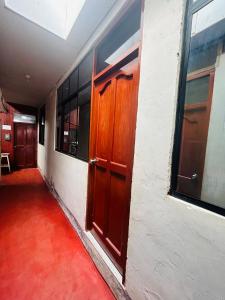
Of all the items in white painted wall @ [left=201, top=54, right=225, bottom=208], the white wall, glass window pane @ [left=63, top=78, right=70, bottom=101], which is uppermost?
glass window pane @ [left=63, top=78, right=70, bottom=101]

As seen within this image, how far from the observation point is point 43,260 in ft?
5.53

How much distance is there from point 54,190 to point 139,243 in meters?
2.90

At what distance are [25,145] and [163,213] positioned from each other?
7.06m

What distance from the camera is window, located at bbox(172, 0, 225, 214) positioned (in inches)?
31.2

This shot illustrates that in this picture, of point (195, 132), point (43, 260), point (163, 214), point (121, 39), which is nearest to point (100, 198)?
point (43, 260)

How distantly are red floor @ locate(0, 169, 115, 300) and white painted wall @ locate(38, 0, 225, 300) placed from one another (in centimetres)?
50

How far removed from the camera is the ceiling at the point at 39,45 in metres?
1.63

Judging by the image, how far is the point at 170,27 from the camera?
0.91 metres

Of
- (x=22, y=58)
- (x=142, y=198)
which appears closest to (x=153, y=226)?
(x=142, y=198)

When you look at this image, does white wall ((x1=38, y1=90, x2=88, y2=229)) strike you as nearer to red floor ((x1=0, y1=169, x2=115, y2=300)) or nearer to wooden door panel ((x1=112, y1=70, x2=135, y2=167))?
red floor ((x1=0, y1=169, x2=115, y2=300))

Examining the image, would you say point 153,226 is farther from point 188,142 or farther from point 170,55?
point 170,55

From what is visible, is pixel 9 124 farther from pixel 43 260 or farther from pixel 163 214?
pixel 163 214

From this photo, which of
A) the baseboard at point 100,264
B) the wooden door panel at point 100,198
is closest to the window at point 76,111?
the wooden door panel at point 100,198

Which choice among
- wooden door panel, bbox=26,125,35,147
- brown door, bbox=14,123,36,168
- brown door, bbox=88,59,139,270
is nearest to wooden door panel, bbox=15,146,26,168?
brown door, bbox=14,123,36,168
